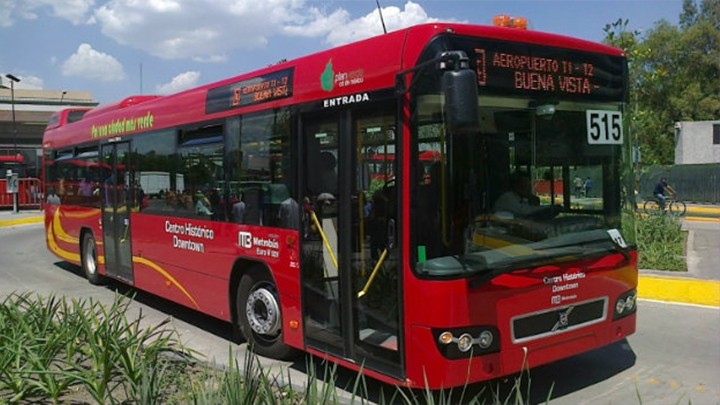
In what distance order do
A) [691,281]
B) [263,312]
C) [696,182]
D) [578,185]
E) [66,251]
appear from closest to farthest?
[578,185], [263,312], [691,281], [66,251], [696,182]

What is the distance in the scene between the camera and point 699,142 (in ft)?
138

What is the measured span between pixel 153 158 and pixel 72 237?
4652 millimetres

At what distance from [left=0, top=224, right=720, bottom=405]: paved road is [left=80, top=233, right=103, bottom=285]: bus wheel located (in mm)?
1400

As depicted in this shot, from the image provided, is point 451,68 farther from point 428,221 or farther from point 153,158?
point 153,158

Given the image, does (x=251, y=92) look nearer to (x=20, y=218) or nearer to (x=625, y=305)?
(x=625, y=305)

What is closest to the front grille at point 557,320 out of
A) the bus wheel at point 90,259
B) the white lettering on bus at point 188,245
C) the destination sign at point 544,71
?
the destination sign at point 544,71

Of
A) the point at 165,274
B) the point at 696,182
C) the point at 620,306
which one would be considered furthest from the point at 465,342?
the point at 696,182

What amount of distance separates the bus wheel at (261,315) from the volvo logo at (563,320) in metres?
2.61

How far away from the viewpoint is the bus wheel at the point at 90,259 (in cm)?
1108

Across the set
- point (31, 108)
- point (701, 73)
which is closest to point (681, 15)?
point (701, 73)

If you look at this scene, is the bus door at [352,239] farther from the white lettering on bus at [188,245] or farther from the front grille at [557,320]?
the white lettering on bus at [188,245]

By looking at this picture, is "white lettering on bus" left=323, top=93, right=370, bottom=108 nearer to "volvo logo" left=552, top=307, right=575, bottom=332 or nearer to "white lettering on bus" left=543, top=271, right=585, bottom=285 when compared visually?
"white lettering on bus" left=543, top=271, right=585, bottom=285

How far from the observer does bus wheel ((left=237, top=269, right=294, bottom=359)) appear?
6.06 meters

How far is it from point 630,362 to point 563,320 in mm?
1722
